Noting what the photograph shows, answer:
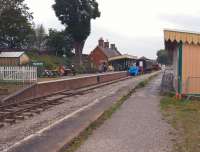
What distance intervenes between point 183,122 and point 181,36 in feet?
30.8

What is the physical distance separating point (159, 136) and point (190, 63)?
1164 cm

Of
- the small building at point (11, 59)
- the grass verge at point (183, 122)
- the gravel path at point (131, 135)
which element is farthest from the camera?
the small building at point (11, 59)

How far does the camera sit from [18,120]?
13648 millimetres

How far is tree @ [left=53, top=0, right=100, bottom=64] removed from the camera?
72.6 metres

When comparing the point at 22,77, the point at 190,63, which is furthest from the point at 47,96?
the point at 190,63

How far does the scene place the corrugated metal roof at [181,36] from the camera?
823 inches

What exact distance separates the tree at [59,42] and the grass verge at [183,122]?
186 feet

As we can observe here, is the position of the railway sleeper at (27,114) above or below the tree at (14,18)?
below

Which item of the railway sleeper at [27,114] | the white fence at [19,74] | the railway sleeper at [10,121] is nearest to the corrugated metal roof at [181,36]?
the railway sleeper at [27,114]

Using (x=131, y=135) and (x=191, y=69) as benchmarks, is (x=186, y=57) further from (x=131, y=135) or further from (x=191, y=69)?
(x=131, y=135)

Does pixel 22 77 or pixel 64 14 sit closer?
pixel 22 77

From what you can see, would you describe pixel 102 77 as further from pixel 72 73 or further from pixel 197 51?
pixel 197 51

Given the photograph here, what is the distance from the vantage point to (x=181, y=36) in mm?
20938

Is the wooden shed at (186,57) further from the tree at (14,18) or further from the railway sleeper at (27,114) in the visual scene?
the tree at (14,18)
